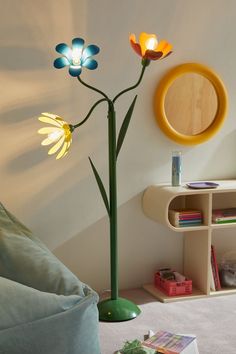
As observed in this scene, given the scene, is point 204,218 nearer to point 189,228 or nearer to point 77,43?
point 189,228

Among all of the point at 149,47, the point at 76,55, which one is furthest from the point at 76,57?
the point at 149,47

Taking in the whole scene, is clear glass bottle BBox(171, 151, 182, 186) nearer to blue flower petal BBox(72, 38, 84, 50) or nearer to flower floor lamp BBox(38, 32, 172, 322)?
flower floor lamp BBox(38, 32, 172, 322)

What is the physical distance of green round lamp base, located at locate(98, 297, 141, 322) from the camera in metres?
2.39

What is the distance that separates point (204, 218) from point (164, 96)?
687mm

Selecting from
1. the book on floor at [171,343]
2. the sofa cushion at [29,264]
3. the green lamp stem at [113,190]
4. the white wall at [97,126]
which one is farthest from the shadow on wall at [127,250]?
the book on floor at [171,343]

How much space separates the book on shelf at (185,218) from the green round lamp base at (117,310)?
1.59 feet

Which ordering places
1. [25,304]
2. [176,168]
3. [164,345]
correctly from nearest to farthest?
[25,304], [164,345], [176,168]

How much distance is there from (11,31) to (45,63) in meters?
0.22

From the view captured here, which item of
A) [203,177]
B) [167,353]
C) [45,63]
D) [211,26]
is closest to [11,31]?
[45,63]

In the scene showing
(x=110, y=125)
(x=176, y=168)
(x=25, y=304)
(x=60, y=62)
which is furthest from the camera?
(x=176, y=168)

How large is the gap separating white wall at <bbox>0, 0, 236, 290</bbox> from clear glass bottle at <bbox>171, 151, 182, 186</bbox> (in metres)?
0.12

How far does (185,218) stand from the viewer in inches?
105

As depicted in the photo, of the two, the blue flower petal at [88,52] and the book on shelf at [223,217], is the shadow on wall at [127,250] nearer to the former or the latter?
the book on shelf at [223,217]

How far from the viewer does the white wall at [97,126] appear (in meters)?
2.52
